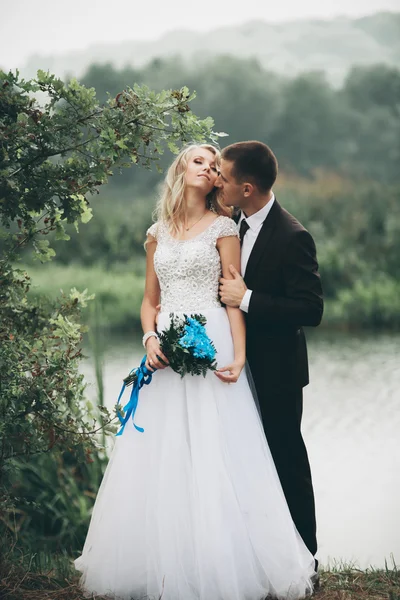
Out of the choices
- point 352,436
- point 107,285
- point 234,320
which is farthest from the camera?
point 107,285

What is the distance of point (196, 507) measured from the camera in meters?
A: 3.41

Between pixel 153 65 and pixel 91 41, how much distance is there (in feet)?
38.0

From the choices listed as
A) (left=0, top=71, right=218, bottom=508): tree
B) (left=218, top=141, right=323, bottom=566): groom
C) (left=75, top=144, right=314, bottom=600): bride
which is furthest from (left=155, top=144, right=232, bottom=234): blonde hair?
(left=0, top=71, right=218, bottom=508): tree

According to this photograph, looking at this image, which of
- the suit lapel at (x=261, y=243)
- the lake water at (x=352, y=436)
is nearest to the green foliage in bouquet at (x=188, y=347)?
the suit lapel at (x=261, y=243)

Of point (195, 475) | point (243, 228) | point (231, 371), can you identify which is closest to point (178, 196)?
point (243, 228)

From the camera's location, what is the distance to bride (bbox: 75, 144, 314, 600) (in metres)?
3.37

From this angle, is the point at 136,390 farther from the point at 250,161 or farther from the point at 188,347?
the point at 250,161

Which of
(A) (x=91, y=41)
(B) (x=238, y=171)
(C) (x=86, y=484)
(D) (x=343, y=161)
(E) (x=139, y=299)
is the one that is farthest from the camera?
(A) (x=91, y=41)

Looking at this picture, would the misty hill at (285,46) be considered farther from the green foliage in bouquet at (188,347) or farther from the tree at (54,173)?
the green foliage in bouquet at (188,347)

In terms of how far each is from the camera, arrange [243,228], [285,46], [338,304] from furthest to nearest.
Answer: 1. [285,46]
2. [338,304]
3. [243,228]

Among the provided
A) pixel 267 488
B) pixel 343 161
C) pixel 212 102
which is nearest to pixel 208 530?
pixel 267 488

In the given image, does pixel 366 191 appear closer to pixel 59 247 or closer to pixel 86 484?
pixel 59 247

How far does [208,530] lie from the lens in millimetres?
3361

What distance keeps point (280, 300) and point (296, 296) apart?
81mm
